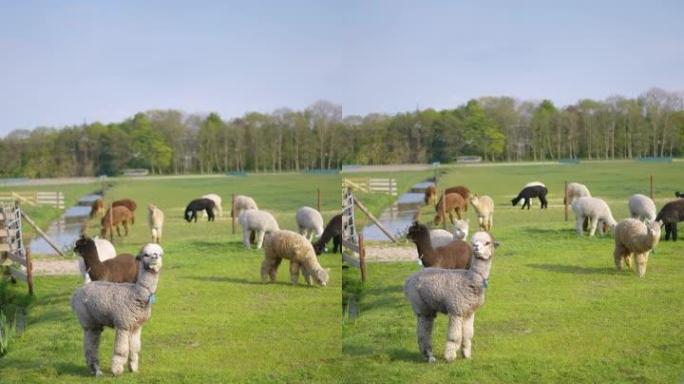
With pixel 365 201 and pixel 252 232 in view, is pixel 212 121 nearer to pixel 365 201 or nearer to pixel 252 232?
pixel 252 232

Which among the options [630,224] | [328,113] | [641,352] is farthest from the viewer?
[328,113]

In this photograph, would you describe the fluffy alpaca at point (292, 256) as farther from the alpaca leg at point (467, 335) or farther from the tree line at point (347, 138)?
the alpaca leg at point (467, 335)

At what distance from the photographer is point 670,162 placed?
5.64 metres

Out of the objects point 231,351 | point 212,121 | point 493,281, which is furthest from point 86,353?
point 493,281

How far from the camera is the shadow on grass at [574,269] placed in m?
5.44

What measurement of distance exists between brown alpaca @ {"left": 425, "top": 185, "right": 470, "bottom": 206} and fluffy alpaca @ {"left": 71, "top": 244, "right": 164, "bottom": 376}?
1.81 metres

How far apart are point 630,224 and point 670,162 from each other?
0.56 meters

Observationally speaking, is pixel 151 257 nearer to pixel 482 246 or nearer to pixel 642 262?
pixel 482 246

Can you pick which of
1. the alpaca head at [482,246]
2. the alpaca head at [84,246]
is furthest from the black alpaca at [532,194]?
the alpaca head at [84,246]

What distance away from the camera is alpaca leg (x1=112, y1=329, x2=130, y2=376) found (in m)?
5.12


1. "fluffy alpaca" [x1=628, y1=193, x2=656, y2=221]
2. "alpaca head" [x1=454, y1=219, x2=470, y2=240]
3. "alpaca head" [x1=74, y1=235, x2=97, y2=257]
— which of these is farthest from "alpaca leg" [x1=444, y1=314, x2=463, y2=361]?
"alpaca head" [x1=74, y1=235, x2=97, y2=257]

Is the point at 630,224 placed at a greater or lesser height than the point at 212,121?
lesser

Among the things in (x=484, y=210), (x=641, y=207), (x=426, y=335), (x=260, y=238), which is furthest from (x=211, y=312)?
(x=641, y=207)

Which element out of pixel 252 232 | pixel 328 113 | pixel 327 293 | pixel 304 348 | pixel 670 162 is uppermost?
pixel 328 113
